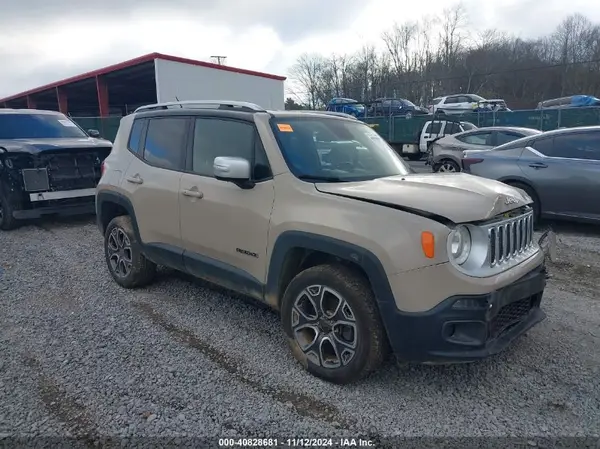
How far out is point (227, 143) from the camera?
3.69 m

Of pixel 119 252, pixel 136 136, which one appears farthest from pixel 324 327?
pixel 136 136

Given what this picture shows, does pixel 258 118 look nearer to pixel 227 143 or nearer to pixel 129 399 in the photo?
pixel 227 143

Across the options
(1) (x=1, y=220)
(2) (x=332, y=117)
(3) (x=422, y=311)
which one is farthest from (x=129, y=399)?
(1) (x=1, y=220)

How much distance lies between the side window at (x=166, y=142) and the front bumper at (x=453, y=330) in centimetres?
248

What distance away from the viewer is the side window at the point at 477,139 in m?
11.3

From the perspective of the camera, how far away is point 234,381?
302 cm

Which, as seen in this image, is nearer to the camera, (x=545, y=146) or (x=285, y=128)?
(x=285, y=128)

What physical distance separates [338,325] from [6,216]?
6.92 m

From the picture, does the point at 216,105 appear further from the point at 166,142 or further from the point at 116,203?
the point at 116,203

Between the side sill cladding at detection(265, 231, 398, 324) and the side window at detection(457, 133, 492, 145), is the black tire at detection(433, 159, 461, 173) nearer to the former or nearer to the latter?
the side window at detection(457, 133, 492, 145)

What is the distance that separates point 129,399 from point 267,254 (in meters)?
1.30

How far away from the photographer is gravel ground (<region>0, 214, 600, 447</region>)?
257 centimetres

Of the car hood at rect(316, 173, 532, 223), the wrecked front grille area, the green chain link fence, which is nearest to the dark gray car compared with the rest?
the car hood at rect(316, 173, 532, 223)

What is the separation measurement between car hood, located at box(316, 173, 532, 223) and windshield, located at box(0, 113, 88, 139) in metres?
7.46
